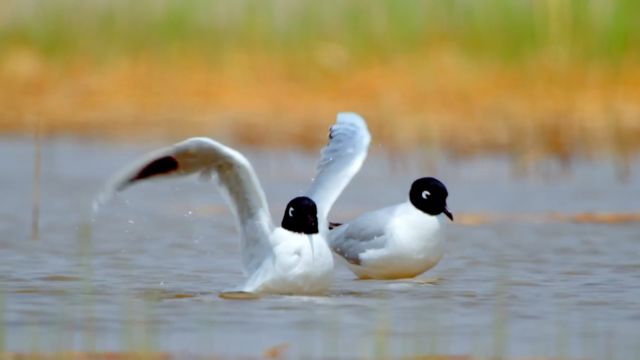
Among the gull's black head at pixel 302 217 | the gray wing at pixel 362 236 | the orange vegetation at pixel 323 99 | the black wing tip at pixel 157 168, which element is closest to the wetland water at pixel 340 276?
the gray wing at pixel 362 236

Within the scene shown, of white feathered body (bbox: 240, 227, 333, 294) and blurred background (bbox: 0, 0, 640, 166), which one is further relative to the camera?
blurred background (bbox: 0, 0, 640, 166)

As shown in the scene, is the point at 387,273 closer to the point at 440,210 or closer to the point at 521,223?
the point at 440,210

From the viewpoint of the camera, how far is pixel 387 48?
59.9 ft

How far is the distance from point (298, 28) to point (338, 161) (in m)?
9.94

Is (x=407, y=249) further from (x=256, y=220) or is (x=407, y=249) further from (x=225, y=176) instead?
(x=225, y=176)

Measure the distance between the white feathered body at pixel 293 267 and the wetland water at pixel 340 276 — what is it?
3.0 inches

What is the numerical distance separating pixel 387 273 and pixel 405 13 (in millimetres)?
9986

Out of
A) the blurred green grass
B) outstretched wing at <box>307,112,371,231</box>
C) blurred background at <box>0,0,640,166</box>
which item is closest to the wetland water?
outstretched wing at <box>307,112,371,231</box>

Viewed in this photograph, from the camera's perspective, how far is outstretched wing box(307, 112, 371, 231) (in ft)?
28.8

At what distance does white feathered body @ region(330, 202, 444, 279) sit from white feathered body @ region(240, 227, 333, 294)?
0.85 m

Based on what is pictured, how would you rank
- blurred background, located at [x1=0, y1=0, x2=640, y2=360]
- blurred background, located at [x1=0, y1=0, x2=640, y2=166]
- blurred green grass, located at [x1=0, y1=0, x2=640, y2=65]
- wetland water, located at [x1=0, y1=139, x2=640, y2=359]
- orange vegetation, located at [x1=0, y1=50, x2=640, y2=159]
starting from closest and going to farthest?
wetland water, located at [x1=0, y1=139, x2=640, y2=359] → blurred background, located at [x1=0, y1=0, x2=640, y2=360] → orange vegetation, located at [x1=0, y1=50, x2=640, y2=159] → blurred background, located at [x1=0, y1=0, x2=640, y2=166] → blurred green grass, located at [x1=0, y1=0, x2=640, y2=65]

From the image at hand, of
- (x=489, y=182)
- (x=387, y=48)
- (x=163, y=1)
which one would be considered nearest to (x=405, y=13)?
(x=387, y=48)

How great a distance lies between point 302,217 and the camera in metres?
7.86

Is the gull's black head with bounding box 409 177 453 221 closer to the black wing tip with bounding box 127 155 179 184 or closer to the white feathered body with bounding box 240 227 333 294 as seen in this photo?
the white feathered body with bounding box 240 227 333 294
